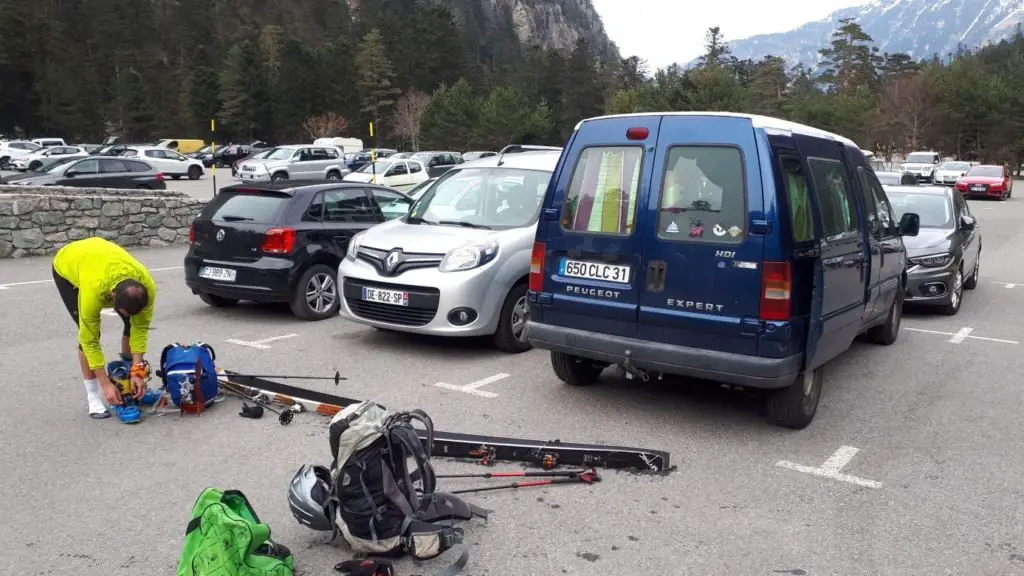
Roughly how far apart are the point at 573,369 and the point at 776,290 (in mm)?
1976

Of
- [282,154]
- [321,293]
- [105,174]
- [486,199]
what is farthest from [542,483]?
[282,154]

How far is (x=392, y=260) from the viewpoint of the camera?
746 centimetres

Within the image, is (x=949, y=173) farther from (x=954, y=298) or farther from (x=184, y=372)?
(x=184, y=372)

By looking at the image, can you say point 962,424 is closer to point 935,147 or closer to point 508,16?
point 935,147

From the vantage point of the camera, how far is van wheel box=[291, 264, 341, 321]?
8938 mm

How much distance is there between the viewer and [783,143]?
515 centimetres

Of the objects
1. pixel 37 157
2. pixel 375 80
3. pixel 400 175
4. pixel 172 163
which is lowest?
pixel 400 175

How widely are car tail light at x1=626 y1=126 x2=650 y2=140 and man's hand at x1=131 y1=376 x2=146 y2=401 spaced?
366 centimetres

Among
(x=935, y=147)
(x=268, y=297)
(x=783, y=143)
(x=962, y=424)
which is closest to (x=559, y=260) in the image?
(x=783, y=143)

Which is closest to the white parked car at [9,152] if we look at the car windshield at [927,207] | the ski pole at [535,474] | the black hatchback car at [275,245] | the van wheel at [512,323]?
the black hatchback car at [275,245]

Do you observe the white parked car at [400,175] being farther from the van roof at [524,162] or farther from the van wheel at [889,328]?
the van wheel at [889,328]

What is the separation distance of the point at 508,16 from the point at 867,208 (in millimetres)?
181846

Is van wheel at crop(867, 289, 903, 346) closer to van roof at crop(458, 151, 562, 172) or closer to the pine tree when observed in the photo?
van roof at crop(458, 151, 562, 172)

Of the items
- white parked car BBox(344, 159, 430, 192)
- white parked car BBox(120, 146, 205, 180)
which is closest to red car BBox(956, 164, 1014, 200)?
white parked car BBox(344, 159, 430, 192)
